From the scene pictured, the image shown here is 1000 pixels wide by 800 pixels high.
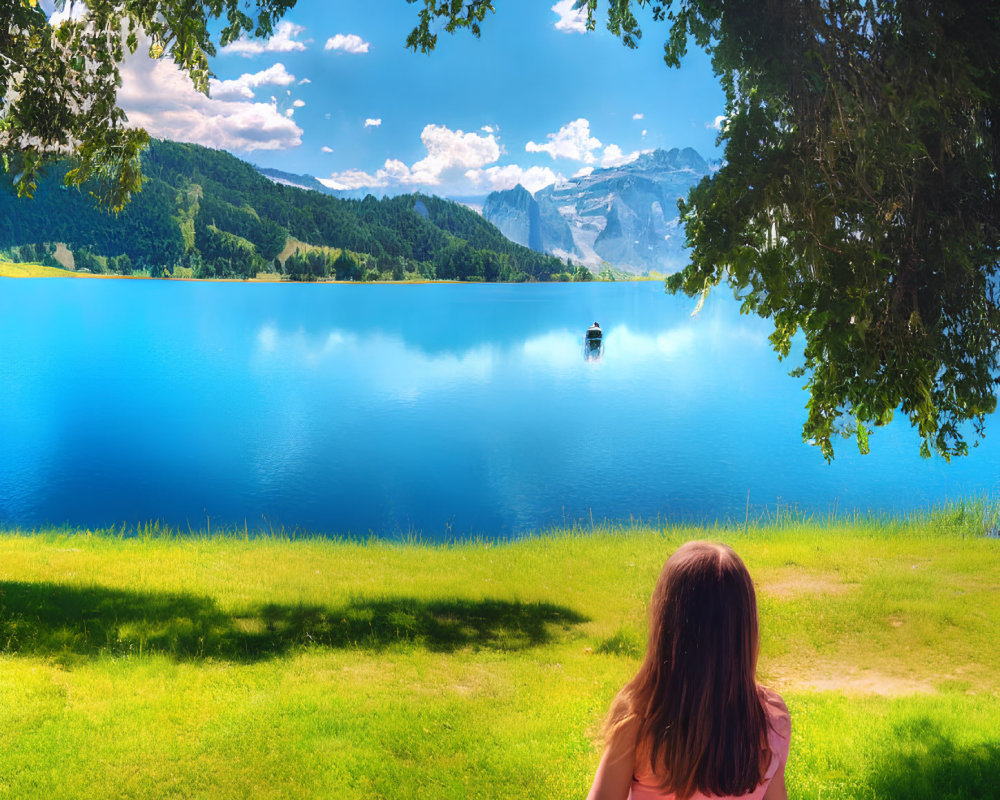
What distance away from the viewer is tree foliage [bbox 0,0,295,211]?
449 inches

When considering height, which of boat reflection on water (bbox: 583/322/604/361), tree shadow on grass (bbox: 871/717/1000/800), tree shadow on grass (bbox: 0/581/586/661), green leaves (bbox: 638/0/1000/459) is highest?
green leaves (bbox: 638/0/1000/459)

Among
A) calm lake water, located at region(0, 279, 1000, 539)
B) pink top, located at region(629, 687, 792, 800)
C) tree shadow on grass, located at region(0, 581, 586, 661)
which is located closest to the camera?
pink top, located at region(629, 687, 792, 800)

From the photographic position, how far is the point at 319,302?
148 meters

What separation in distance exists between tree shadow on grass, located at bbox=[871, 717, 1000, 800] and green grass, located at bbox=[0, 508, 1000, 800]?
0.09 feet

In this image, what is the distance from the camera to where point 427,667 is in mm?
9508

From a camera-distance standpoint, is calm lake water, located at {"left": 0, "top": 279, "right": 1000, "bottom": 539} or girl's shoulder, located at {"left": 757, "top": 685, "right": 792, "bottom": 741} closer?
girl's shoulder, located at {"left": 757, "top": 685, "right": 792, "bottom": 741}

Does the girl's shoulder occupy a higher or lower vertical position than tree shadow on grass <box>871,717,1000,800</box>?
higher

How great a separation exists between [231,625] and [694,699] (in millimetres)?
9602

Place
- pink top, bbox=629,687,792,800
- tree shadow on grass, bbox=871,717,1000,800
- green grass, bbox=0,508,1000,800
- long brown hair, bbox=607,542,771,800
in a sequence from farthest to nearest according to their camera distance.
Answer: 1. green grass, bbox=0,508,1000,800
2. tree shadow on grass, bbox=871,717,1000,800
3. pink top, bbox=629,687,792,800
4. long brown hair, bbox=607,542,771,800

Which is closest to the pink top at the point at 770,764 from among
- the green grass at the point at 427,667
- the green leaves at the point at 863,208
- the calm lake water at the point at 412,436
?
the green grass at the point at 427,667

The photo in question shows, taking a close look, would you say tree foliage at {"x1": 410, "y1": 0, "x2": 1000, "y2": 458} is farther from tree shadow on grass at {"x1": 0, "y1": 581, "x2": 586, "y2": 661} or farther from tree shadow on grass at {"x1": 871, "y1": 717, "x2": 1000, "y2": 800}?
tree shadow on grass at {"x1": 0, "y1": 581, "x2": 586, "y2": 661}

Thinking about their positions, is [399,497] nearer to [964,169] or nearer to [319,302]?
[964,169]

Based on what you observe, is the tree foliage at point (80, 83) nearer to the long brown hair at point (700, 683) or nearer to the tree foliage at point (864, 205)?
the tree foliage at point (864, 205)

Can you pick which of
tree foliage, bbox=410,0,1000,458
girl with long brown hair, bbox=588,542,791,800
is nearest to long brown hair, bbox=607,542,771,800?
girl with long brown hair, bbox=588,542,791,800
